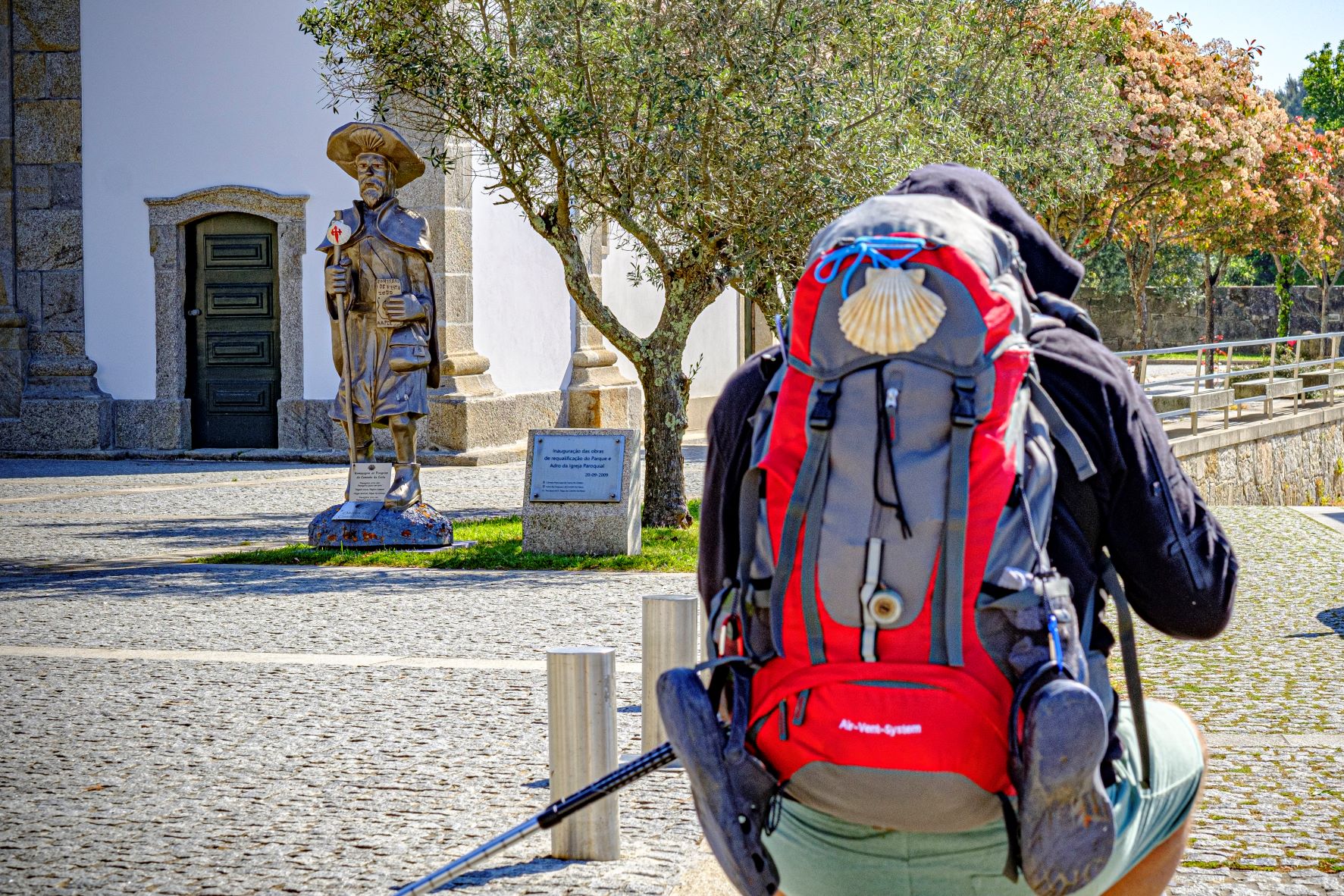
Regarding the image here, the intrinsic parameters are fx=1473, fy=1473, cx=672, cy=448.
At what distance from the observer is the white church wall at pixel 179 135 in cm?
1744

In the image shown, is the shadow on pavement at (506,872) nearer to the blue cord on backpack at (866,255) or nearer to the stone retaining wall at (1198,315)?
the blue cord on backpack at (866,255)

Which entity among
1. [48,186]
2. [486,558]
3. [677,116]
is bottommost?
[486,558]

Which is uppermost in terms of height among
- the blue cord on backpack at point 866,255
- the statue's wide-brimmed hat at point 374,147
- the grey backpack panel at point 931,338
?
the statue's wide-brimmed hat at point 374,147

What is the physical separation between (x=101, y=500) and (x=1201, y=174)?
17702 millimetres

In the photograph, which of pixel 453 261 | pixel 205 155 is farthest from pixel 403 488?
pixel 205 155

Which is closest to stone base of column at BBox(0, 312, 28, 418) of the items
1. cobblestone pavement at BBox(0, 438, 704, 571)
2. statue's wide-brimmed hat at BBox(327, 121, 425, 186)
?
cobblestone pavement at BBox(0, 438, 704, 571)

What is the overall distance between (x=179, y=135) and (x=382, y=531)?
32.1 feet

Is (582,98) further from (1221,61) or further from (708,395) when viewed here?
(1221,61)

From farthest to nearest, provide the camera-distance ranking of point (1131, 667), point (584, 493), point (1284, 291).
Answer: point (1284, 291) → point (584, 493) → point (1131, 667)

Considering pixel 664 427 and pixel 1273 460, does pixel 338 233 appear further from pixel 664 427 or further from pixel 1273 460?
pixel 1273 460

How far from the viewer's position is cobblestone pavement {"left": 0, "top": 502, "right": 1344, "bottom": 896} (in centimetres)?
375

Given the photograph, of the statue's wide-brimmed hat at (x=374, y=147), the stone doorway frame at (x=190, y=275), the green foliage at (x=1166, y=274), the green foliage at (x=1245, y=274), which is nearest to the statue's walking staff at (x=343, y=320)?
the statue's wide-brimmed hat at (x=374, y=147)

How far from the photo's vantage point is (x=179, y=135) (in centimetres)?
1777

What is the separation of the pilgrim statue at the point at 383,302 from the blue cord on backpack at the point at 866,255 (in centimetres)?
850
